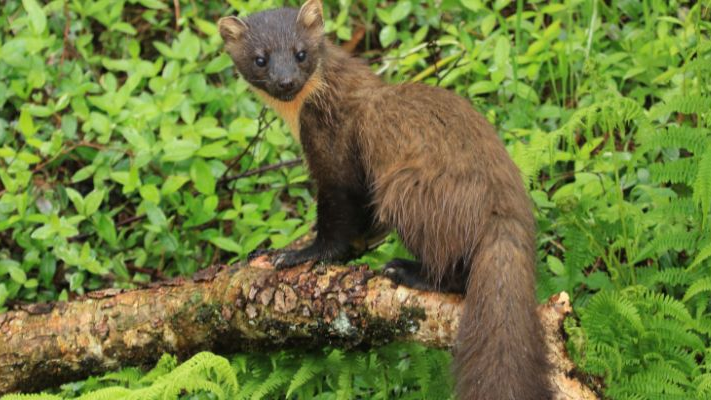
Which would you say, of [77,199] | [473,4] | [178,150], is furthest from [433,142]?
[77,199]

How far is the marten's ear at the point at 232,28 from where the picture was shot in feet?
21.5

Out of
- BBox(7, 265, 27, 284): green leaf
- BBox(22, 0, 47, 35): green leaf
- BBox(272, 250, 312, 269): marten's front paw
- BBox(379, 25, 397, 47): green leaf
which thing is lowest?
BBox(7, 265, 27, 284): green leaf

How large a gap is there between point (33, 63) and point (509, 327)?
5175mm

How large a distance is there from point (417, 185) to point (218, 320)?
1.29 meters

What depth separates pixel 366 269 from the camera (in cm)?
543

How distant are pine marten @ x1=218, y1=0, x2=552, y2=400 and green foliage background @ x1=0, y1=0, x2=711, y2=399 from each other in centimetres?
54

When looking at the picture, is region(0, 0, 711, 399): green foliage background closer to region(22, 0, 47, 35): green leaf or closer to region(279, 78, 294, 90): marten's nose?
region(22, 0, 47, 35): green leaf

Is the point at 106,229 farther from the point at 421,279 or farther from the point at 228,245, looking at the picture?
the point at 421,279

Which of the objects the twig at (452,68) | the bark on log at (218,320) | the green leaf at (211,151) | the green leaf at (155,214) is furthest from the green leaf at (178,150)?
the twig at (452,68)

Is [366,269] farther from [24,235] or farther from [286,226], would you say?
[24,235]

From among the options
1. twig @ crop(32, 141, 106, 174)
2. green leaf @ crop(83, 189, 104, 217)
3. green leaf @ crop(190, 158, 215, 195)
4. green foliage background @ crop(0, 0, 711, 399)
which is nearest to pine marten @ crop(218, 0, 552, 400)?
green foliage background @ crop(0, 0, 711, 399)

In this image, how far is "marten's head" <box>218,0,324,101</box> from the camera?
618 centimetres

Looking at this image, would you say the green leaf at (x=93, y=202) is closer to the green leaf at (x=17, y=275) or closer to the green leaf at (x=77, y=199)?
the green leaf at (x=77, y=199)

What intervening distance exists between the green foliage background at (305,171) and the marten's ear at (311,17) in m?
1.38
